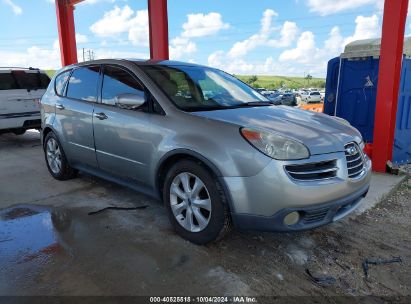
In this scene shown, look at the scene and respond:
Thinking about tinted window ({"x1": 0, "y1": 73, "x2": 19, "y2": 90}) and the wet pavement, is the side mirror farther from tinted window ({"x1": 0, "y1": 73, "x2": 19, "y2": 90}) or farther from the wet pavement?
tinted window ({"x1": 0, "y1": 73, "x2": 19, "y2": 90})

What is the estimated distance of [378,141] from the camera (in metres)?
5.54

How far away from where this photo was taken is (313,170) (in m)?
2.75

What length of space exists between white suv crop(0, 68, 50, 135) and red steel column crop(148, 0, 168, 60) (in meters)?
2.78

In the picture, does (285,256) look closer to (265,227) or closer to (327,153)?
(265,227)

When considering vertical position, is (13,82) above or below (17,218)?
above

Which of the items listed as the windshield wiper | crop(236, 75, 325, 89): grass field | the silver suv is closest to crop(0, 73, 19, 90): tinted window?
the silver suv

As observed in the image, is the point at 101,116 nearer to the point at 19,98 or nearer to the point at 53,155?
the point at 53,155

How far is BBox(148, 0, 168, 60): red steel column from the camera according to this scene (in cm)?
794

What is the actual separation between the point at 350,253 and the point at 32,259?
273cm

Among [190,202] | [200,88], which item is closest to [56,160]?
[200,88]

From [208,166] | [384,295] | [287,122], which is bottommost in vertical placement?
[384,295]

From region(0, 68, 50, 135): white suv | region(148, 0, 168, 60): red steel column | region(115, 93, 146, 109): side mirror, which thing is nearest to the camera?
region(115, 93, 146, 109): side mirror

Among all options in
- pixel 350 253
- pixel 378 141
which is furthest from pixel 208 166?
pixel 378 141

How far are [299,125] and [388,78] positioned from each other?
3036 mm
